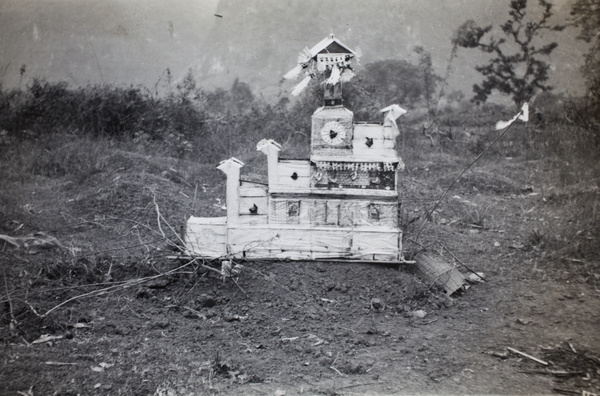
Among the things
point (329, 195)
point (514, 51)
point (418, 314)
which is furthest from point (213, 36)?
point (418, 314)

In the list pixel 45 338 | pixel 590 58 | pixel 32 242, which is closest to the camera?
pixel 45 338

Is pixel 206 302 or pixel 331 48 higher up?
pixel 331 48

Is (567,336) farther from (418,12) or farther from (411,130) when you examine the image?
(411,130)

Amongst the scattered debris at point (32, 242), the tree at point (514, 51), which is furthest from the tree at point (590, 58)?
the scattered debris at point (32, 242)

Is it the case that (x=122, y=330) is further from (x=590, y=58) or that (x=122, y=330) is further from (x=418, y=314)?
(x=590, y=58)

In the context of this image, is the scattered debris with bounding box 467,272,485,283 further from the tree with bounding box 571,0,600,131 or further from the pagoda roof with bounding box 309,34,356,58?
the tree with bounding box 571,0,600,131

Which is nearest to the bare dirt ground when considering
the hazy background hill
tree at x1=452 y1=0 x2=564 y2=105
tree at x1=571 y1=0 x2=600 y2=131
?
tree at x1=571 y1=0 x2=600 y2=131
